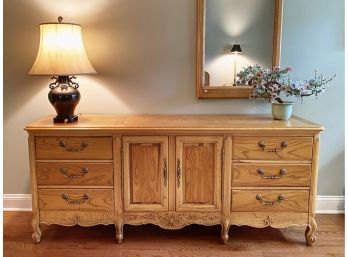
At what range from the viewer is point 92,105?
2.49m

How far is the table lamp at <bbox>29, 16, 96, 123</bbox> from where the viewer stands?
2072 mm

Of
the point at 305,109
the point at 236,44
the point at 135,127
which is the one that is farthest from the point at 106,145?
the point at 305,109

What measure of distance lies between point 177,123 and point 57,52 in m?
0.85

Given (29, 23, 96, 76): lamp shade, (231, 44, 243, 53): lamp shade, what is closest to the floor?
(29, 23, 96, 76): lamp shade

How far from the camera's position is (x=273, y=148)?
202 cm

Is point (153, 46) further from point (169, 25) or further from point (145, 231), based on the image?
point (145, 231)

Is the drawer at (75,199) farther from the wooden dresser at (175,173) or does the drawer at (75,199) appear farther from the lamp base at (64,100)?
the lamp base at (64,100)

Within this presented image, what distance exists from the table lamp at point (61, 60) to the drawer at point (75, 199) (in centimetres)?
44

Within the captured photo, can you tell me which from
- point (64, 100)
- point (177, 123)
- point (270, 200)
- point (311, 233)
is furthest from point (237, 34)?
point (311, 233)

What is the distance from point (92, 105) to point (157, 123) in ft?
2.08

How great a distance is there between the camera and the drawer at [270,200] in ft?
6.79

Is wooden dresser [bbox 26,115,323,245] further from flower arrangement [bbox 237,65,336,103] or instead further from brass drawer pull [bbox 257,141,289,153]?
flower arrangement [bbox 237,65,336,103]

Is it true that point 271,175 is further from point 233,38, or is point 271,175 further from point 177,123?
point 233,38

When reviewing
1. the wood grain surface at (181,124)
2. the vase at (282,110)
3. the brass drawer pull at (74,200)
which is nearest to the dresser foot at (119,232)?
the brass drawer pull at (74,200)
